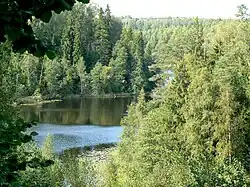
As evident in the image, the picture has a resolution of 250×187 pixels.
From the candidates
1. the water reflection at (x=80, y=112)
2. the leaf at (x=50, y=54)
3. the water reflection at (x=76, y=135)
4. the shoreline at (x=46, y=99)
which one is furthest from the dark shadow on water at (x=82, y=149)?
the leaf at (x=50, y=54)

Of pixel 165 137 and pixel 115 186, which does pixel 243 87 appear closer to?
pixel 165 137

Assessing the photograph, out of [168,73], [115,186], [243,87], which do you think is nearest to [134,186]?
[115,186]

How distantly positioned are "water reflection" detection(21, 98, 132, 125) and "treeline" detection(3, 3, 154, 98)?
3878 mm

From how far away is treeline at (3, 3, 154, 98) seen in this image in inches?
1965

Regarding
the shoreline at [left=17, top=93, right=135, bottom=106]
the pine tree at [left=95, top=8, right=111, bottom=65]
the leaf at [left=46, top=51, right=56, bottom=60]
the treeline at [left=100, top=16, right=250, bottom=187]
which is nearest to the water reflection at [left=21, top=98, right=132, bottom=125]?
the shoreline at [left=17, top=93, right=135, bottom=106]

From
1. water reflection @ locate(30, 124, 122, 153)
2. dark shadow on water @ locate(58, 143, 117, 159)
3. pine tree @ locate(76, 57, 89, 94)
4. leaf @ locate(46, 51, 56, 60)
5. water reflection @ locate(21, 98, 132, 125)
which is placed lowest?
dark shadow on water @ locate(58, 143, 117, 159)

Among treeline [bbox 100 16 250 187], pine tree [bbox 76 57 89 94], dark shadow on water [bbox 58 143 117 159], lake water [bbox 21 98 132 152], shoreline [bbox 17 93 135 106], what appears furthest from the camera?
pine tree [bbox 76 57 89 94]

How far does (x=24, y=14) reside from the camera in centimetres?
139

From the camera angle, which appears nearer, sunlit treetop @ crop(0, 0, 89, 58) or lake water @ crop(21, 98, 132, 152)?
sunlit treetop @ crop(0, 0, 89, 58)

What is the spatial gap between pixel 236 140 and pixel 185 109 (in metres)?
2.25

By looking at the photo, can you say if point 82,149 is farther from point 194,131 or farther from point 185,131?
point 194,131

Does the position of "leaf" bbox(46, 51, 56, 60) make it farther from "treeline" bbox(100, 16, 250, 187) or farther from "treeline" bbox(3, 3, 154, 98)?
"treeline" bbox(3, 3, 154, 98)

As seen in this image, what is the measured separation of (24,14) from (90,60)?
5812cm

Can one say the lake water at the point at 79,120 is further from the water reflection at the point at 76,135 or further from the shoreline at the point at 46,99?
the shoreline at the point at 46,99
